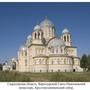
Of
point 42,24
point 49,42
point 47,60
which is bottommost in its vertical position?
point 47,60

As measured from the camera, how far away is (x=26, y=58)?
34938mm

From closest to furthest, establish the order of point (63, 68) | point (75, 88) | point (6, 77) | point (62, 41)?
point (75, 88), point (6, 77), point (63, 68), point (62, 41)

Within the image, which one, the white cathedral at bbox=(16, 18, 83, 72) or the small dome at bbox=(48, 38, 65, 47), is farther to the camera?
the small dome at bbox=(48, 38, 65, 47)

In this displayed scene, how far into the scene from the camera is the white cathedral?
31641mm

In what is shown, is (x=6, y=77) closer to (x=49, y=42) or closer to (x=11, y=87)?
(x=11, y=87)

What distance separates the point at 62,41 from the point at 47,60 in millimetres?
2996

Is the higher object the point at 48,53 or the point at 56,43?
the point at 56,43

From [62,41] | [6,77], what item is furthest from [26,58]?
[6,77]

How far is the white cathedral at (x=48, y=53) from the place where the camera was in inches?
1246

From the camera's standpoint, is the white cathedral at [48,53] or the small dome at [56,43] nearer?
the white cathedral at [48,53]

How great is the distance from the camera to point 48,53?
33.0m

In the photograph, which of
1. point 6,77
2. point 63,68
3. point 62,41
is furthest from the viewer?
point 62,41

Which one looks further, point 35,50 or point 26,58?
point 26,58

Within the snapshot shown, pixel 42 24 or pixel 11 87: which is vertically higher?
pixel 42 24
